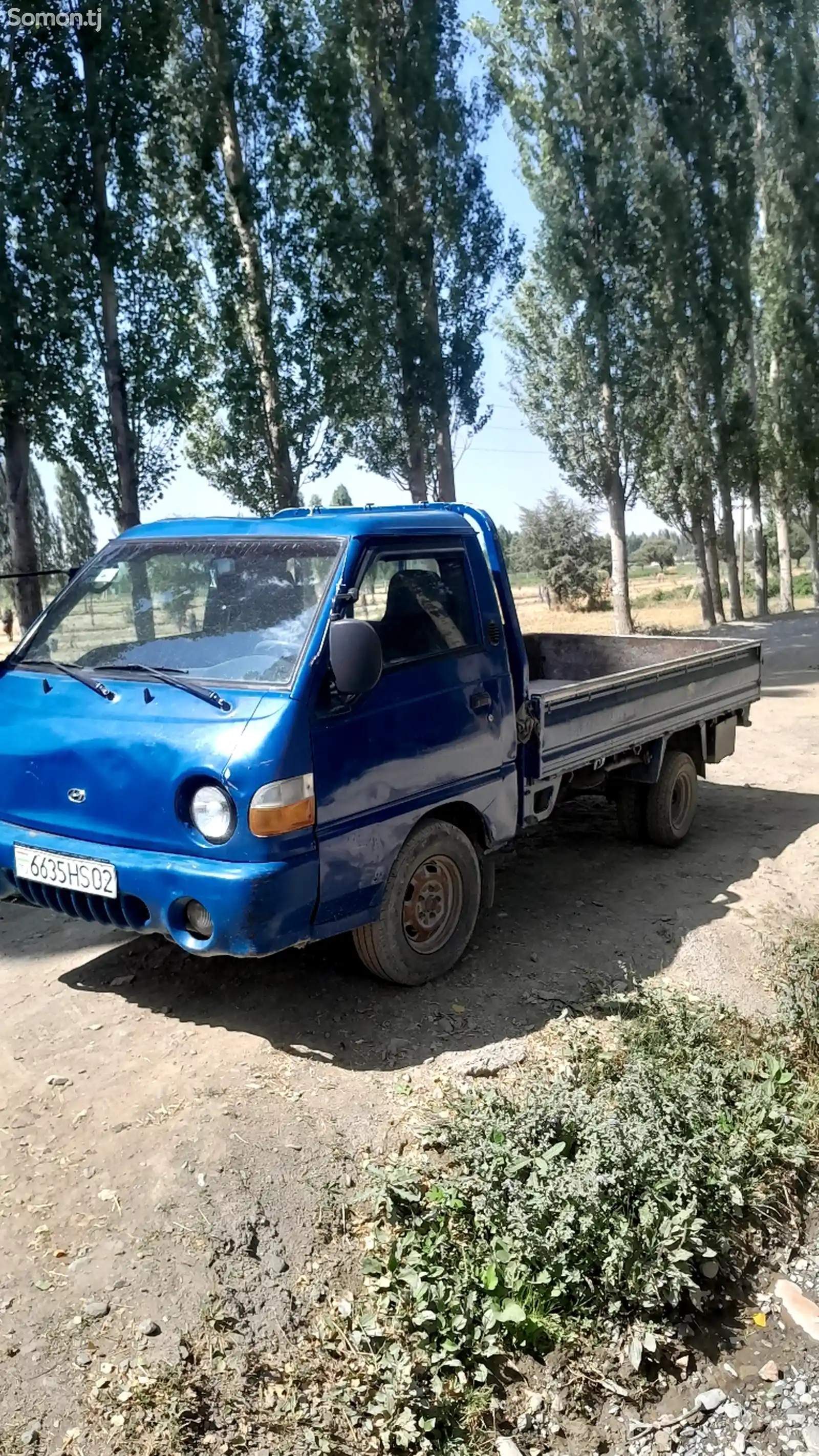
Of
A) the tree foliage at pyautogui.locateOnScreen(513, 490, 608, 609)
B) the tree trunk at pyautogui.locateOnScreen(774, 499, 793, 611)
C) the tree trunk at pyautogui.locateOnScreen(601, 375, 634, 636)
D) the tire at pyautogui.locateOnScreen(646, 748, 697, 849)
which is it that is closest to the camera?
the tire at pyautogui.locateOnScreen(646, 748, 697, 849)

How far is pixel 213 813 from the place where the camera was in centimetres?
377

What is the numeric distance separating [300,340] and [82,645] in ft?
43.7

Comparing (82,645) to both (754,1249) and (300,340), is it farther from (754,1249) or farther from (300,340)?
(300,340)

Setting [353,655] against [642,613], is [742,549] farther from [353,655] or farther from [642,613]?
[353,655]

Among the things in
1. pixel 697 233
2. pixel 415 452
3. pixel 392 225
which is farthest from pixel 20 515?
pixel 697 233

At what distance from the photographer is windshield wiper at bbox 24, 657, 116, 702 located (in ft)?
13.6

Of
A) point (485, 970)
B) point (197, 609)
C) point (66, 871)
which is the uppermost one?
point (197, 609)

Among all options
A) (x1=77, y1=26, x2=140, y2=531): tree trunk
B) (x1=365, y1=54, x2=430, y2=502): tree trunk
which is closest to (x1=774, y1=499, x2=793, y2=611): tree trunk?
(x1=365, y1=54, x2=430, y2=502): tree trunk

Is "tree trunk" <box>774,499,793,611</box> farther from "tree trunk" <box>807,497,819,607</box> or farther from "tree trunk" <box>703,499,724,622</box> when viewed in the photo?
"tree trunk" <box>703,499,724,622</box>

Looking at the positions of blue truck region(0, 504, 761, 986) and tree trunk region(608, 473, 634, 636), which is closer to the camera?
blue truck region(0, 504, 761, 986)

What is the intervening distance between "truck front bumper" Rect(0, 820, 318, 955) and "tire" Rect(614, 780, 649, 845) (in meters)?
3.28
